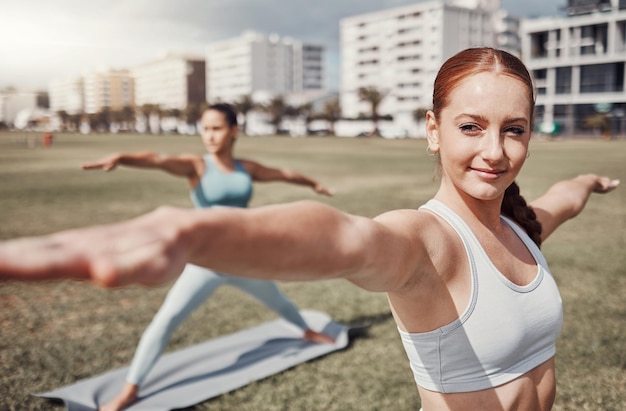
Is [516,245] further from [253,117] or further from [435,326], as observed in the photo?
[253,117]

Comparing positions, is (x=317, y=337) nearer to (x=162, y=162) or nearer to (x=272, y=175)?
(x=272, y=175)

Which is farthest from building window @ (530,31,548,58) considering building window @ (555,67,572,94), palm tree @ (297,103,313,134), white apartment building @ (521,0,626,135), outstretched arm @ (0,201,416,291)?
outstretched arm @ (0,201,416,291)

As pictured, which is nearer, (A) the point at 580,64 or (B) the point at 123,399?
(B) the point at 123,399

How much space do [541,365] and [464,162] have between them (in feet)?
2.43

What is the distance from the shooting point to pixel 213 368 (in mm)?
4770

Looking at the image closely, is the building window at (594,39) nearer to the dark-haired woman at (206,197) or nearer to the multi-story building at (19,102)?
the dark-haired woman at (206,197)

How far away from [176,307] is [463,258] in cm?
317

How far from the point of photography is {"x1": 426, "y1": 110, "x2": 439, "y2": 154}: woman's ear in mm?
1738

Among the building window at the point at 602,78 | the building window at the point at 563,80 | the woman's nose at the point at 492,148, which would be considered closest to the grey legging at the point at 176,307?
the woman's nose at the point at 492,148

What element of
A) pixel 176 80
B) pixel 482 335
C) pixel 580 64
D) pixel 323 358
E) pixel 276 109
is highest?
pixel 176 80

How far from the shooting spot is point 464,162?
1601 mm

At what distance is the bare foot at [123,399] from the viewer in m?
4.00

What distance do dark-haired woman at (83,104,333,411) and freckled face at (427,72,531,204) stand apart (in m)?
2.97

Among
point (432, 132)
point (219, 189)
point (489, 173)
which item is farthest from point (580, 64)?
point (489, 173)
